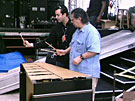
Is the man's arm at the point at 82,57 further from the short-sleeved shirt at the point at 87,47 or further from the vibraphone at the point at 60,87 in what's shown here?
the vibraphone at the point at 60,87

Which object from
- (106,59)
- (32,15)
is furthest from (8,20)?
(106,59)

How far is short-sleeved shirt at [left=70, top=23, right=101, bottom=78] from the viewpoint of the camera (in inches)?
95.4

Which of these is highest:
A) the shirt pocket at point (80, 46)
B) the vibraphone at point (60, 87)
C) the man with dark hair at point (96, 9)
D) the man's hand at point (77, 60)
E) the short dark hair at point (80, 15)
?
the man with dark hair at point (96, 9)

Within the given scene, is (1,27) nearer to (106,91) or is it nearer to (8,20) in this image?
(8,20)

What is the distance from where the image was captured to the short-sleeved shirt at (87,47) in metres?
2.42

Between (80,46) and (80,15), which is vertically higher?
(80,15)

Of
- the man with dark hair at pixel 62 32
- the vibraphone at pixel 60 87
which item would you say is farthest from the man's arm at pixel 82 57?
the man with dark hair at pixel 62 32

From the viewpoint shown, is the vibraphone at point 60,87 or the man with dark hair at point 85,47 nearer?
the vibraphone at point 60,87


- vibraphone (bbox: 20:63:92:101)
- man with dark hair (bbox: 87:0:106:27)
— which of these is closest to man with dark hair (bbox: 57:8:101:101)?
vibraphone (bbox: 20:63:92:101)

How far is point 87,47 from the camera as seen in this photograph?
2449 mm

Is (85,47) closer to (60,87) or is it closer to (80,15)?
(80,15)

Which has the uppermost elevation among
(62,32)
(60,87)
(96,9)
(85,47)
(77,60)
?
(96,9)

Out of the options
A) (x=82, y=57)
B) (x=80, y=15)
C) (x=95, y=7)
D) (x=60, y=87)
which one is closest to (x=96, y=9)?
(x=95, y=7)

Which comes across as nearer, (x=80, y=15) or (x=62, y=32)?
(x=80, y=15)
